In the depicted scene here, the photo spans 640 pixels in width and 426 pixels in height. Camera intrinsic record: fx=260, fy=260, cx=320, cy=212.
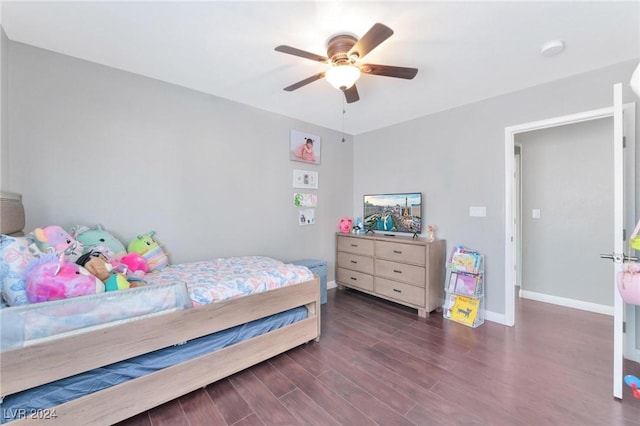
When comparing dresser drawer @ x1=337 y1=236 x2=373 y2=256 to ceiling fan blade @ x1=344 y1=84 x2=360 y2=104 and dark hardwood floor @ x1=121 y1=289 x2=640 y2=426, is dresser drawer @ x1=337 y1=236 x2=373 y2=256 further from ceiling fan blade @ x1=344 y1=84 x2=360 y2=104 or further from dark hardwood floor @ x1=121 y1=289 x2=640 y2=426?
ceiling fan blade @ x1=344 y1=84 x2=360 y2=104

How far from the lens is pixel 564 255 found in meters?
3.38

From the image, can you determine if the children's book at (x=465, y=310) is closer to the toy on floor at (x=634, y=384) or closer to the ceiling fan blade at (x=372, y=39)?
the toy on floor at (x=634, y=384)

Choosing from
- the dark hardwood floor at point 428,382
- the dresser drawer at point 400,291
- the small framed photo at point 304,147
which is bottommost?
the dark hardwood floor at point 428,382

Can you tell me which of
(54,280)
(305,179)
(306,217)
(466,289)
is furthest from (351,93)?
(466,289)

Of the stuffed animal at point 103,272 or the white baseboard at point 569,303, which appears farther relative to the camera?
the white baseboard at point 569,303

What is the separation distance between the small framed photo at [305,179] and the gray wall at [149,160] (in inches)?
3.2

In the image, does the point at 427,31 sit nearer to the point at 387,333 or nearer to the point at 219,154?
the point at 219,154

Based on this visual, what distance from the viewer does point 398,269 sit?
327 cm

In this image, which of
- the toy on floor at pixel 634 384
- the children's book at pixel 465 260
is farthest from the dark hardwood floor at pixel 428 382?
the children's book at pixel 465 260

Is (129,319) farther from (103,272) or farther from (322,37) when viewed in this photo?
Result: (322,37)

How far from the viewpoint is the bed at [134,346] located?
1.23 m

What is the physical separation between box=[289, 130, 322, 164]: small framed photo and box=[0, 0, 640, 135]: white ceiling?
936 millimetres

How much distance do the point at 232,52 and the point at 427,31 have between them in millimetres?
1481

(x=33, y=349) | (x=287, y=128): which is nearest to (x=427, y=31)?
(x=287, y=128)
